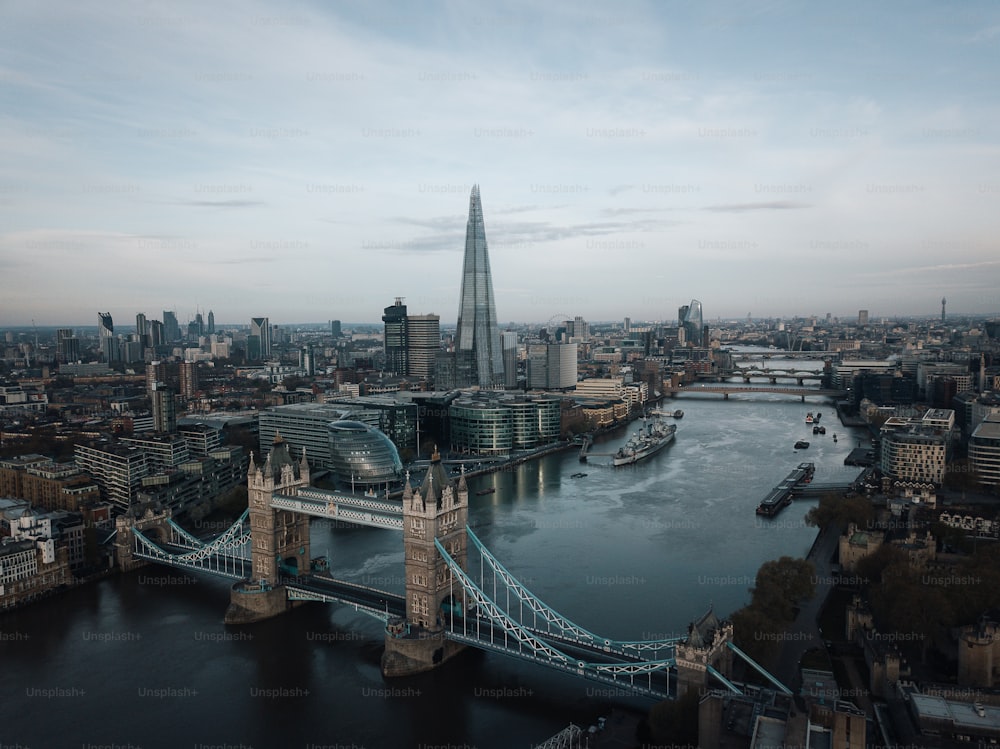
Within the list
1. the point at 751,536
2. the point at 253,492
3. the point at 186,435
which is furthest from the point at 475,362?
the point at 253,492

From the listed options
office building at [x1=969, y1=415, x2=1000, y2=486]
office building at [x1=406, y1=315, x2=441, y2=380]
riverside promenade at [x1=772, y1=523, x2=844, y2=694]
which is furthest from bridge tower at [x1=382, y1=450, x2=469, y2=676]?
office building at [x1=406, y1=315, x2=441, y2=380]

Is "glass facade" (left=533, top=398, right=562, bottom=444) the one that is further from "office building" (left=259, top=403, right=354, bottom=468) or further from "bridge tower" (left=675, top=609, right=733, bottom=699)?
"bridge tower" (left=675, top=609, right=733, bottom=699)

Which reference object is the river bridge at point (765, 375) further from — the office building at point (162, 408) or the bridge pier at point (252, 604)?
the bridge pier at point (252, 604)

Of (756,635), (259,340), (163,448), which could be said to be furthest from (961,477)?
(259,340)

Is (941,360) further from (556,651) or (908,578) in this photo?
(556,651)

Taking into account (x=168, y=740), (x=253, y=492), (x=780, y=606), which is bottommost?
(x=168, y=740)

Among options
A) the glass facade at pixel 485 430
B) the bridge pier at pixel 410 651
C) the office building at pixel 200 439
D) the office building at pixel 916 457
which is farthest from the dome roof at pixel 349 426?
the office building at pixel 916 457
